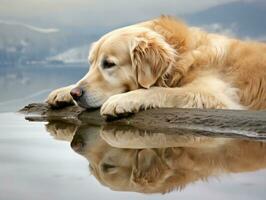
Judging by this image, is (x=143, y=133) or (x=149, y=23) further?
(x=149, y=23)

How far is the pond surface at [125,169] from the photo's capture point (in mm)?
2016

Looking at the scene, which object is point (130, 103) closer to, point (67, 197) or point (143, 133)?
point (143, 133)

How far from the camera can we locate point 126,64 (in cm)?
402

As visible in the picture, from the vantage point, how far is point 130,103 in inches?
142

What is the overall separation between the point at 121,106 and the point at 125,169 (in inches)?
49.3

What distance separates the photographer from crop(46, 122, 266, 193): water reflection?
2.17 meters

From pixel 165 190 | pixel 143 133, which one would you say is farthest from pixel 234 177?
pixel 143 133

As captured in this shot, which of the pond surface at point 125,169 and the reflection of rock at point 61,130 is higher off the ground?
the pond surface at point 125,169

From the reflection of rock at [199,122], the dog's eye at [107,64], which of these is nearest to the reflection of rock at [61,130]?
the reflection of rock at [199,122]

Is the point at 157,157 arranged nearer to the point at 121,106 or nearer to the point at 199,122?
the point at 199,122

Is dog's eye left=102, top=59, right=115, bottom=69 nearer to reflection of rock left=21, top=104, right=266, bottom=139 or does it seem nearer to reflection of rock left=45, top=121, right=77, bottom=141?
reflection of rock left=21, top=104, right=266, bottom=139

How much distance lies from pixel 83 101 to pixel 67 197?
75.9 inches

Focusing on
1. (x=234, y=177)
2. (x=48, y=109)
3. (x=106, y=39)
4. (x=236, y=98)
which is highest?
(x=234, y=177)

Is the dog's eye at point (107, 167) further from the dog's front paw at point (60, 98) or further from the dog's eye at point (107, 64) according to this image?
the dog's front paw at point (60, 98)
